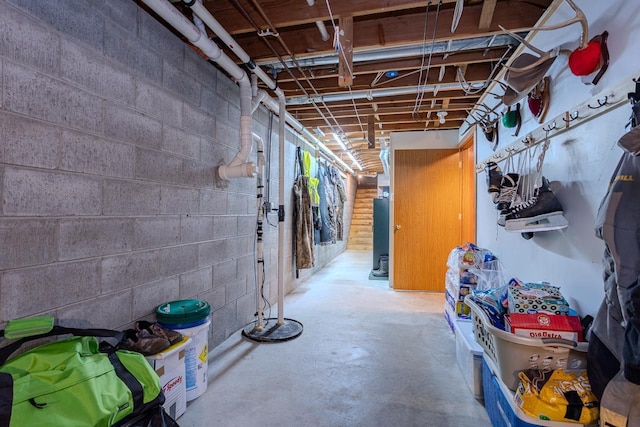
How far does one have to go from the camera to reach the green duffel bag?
0.91 metres

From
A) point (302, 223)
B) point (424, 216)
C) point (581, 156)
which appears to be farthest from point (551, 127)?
point (302, 223)

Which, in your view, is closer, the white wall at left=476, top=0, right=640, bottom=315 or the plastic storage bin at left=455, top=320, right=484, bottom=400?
the white wall at left=476, top=0, right=640, bottom=315

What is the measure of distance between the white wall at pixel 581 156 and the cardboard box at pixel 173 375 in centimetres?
206

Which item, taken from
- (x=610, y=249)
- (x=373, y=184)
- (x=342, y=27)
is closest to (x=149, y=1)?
(x=342, y=27)

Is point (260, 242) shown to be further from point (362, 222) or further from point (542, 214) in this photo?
point (362, 222)

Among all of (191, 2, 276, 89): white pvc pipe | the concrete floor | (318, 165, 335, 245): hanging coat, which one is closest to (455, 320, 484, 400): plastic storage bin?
the concrete floor

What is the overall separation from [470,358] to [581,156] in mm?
1370

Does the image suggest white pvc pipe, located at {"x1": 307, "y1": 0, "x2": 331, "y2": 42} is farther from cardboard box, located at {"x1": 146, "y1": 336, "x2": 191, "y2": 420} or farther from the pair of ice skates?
cardboard box, located at {"x1": 146, "y1": 336, "x2": 191, "y2": 420}

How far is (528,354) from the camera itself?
1335 millimetres

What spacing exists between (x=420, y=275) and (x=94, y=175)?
4.15 metres

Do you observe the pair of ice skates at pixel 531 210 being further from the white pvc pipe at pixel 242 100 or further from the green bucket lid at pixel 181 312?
the green bucket lid at pixel 181 312

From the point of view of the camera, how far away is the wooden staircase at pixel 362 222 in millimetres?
9875

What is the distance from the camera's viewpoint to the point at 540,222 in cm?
164

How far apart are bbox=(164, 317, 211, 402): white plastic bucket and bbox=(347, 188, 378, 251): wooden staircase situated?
7.93m
